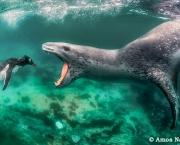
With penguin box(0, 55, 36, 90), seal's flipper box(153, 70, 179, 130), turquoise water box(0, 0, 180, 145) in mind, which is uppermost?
penguin box(0, 55, 36, 90)

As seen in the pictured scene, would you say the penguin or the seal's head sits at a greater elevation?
the seal's head

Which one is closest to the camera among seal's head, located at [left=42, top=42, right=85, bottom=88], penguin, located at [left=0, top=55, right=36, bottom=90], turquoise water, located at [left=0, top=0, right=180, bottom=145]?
seal's head, located at [left=42, top=42, right=85, bottom=88]

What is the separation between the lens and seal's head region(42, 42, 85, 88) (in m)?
4.89

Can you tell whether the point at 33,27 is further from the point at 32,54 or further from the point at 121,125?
the point at 121,125

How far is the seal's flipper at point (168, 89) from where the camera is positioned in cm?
496

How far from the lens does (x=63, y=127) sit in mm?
6141

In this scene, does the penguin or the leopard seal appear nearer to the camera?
the leopard seal

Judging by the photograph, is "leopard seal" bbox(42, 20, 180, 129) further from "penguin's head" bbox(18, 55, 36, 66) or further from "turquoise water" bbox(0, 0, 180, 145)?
"penguin's head" bbox(18, 55, 36, 66)

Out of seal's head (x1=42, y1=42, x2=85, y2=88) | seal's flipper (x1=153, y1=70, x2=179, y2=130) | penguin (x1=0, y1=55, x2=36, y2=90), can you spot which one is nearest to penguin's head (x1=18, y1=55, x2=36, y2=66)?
penguin (x1=0, y1=55, x2=36, y2=90)

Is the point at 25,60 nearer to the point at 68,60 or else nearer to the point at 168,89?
the point at 68,60

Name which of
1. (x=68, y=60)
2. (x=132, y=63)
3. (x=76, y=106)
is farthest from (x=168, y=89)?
(x=76, y=106)

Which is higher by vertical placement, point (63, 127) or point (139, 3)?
point (139, 3)

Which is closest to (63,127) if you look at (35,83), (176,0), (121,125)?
(121,125)

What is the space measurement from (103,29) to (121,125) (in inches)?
343
